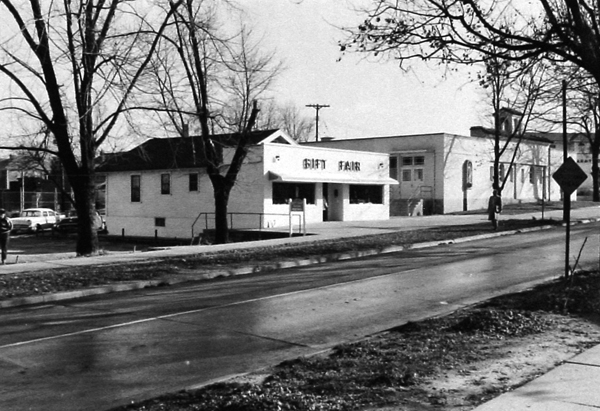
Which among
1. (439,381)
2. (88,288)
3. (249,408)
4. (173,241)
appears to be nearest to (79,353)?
(249,408)

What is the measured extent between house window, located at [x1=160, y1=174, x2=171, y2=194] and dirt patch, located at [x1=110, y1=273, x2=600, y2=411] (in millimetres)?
32393

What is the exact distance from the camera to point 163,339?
28.9 ft

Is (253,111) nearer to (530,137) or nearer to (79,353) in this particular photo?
(79,353)

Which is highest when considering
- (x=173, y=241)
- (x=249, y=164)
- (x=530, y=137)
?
(x=530, y=137)

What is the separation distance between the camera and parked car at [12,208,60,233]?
4897 centimetres

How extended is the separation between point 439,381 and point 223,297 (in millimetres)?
6938

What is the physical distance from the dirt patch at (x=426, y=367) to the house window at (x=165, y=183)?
32.4 meters

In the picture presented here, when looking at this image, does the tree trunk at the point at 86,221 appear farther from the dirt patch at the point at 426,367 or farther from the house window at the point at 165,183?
the house window at the point at 165,183

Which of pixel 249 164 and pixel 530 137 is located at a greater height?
pixel 530 137

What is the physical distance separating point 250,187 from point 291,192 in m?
2.59

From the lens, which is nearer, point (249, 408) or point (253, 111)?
point (249, 408)

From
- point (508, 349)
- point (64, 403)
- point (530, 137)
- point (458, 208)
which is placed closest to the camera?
point (64, 403)

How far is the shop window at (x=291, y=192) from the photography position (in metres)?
35.6

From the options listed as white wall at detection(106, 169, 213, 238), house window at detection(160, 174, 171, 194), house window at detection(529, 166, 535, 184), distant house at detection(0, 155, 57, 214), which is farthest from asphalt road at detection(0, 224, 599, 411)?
house window at detection(529, 166, 535, 184)
